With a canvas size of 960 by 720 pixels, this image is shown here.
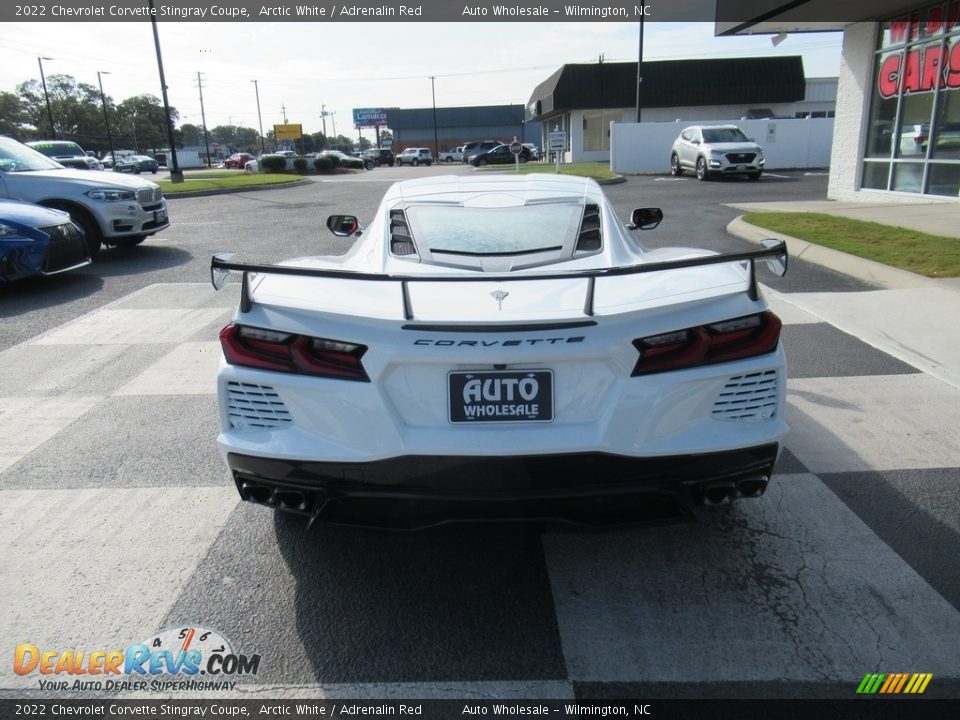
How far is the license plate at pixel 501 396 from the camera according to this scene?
2.31m

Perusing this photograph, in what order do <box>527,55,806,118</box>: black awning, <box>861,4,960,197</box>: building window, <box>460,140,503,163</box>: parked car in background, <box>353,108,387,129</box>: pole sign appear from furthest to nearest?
<box>353,108,387,129</box>: pole sign
<box>460,140,503,163</box>: parked car in background
<box>527,55,806,118</box>: black awning
<box>861,4,960,197</box>: building window

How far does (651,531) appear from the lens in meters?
3.12

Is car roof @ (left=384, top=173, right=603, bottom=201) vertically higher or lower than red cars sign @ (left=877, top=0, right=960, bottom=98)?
lower

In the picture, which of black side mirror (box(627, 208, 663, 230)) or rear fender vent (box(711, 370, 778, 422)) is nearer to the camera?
rear fender vent (box(711, 370, 778, 422))

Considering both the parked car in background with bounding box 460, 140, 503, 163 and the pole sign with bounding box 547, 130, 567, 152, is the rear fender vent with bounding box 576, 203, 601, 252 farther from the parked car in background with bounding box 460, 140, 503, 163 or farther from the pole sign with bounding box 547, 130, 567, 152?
the parked car in background with bounding box 460, 140, 503, 163

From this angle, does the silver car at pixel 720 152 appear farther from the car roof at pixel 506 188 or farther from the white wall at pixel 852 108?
the car roof at pixel 506 188

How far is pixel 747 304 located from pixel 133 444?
3.35 meters

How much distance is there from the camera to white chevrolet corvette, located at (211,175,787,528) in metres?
2.30

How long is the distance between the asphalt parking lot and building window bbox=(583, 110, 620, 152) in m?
42.5

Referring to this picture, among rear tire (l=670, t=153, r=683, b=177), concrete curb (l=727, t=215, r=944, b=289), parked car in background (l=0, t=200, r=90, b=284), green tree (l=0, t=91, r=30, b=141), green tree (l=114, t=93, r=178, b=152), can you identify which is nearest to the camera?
concrete curb (l=727, t=215, r=944, b=289)

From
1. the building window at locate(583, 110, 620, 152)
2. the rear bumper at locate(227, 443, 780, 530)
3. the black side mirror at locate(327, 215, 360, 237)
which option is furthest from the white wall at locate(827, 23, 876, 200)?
the building window at locate(583, 110, 620, 152)

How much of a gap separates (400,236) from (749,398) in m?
1.79

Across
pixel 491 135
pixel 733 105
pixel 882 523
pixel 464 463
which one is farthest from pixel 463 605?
pixel 491 135

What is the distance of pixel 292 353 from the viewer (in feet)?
7.98
